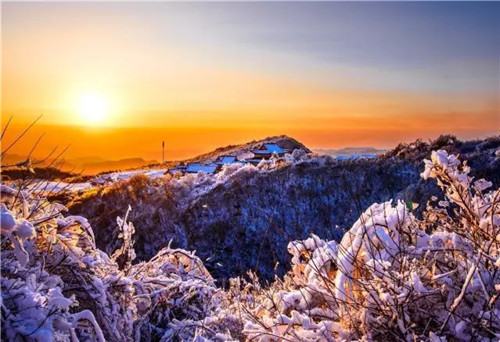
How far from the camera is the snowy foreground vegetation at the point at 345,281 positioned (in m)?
2.73

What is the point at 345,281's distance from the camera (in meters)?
3.05

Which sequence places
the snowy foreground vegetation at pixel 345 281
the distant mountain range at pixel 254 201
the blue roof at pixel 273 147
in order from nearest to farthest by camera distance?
the snowy foreground vegetation at pixel 345 281 → the distant mountain range at pixel 254 201 → the blue roof at pixel 273 147

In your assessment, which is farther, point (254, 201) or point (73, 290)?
point (254, 201)

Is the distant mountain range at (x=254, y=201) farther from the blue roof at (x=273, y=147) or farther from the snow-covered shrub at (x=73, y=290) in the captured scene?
the blue roof at (x=273, y=147)

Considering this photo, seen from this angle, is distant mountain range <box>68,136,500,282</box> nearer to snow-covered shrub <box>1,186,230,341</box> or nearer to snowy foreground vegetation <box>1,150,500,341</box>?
snow-covered shrub <box>1,186,230,341</box>

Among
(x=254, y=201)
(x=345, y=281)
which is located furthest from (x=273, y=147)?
(x=345, y=281)

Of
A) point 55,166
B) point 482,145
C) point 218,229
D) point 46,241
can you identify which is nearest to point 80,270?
point 46,241

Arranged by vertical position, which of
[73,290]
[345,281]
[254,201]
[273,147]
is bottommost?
[254,201]

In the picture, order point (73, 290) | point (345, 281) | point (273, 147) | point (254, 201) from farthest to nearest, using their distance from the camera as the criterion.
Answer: point (273, 147), point (254, 201), point (73, 290), point (345, 281)

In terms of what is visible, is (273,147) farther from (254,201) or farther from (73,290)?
(73,290)

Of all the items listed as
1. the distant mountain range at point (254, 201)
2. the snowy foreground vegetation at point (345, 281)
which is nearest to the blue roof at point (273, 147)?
the distant mountain range at point (254, 201)

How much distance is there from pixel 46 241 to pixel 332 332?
2043mm

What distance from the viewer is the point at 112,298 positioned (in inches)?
157

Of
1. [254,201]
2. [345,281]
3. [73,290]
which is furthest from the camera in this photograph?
[254,201]
